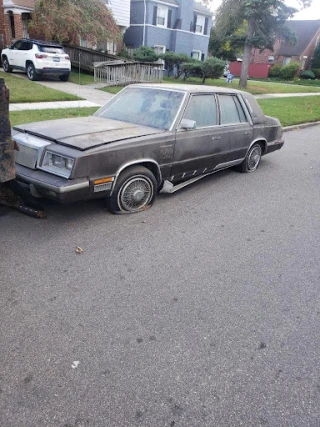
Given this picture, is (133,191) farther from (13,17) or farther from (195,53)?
(195,53)

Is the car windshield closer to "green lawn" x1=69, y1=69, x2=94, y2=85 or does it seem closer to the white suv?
the white suv

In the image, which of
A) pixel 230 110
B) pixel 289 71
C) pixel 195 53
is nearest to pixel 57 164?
pixel 230 110

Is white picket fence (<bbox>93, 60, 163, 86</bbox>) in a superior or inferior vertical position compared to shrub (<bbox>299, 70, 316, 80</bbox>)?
superior

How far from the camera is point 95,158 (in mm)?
3939

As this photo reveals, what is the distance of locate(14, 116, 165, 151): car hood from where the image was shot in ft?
13.4

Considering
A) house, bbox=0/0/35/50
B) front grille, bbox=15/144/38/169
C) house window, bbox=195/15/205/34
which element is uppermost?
house window, bbox=195/15/205/34

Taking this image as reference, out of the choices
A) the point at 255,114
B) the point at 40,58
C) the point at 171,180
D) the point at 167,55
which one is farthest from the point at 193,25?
the point at 171,180

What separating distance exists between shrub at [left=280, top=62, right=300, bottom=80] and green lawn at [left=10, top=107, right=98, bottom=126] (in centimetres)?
3751

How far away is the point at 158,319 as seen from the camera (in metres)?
2.81

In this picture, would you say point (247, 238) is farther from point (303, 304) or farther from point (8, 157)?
point (8, 157)

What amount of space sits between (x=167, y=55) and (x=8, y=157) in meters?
21.9

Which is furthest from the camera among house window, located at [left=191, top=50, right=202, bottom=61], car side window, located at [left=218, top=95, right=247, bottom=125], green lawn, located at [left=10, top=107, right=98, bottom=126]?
house window, located at [left=191, top=50, right=202, bottom=61]

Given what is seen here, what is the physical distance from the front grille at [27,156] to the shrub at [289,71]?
143 feet

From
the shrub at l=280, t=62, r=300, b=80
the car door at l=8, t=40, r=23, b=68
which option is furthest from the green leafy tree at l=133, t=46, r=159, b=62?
the shrub at l=280, t=62, r=300, b=80
